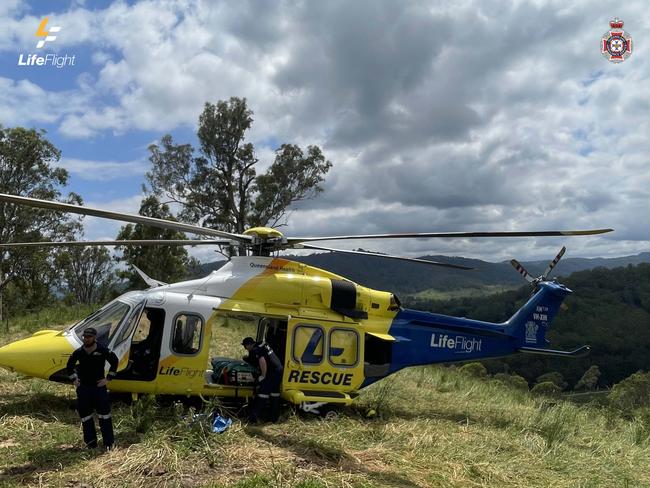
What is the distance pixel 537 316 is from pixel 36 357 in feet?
31.8

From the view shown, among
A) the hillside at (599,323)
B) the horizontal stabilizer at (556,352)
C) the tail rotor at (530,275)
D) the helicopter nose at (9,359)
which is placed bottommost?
the hillside at (599,323)

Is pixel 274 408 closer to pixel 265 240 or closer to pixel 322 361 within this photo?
pixel 322 361

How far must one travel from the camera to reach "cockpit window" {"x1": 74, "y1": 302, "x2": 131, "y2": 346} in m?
7.69

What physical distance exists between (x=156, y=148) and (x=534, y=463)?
25.8 metres

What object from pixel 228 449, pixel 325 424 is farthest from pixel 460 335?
pixel 228 449

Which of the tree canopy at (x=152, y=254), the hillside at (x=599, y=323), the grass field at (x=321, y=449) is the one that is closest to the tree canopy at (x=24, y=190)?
the tree canopy at (x=152, y=254)

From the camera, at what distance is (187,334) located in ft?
26.7

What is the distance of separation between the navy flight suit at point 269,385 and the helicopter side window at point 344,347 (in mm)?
1109

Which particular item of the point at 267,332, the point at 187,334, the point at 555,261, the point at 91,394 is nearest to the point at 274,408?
the point at 267,332

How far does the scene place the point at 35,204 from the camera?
5.29 meters

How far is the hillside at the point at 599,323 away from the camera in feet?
192

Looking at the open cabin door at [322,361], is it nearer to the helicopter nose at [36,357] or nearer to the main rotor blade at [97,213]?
the main rotor blade at [97,213]

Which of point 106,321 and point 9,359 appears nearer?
point 9,359

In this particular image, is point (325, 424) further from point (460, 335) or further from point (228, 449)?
point (460, 335)
